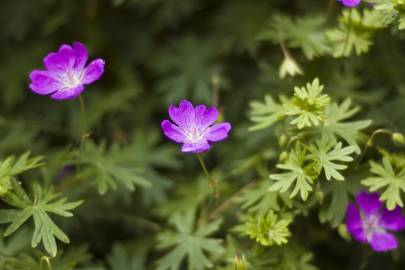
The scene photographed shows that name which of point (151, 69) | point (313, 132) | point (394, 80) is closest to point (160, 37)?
point (151, 69)

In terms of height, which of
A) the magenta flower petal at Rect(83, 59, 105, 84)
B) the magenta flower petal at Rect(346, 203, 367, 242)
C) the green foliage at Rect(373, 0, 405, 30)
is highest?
the magenta flower petal at Rect(83, 59, 105, 84)

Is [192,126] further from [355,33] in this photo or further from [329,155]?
[355,33]

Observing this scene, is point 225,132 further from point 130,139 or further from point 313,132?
point 130,139

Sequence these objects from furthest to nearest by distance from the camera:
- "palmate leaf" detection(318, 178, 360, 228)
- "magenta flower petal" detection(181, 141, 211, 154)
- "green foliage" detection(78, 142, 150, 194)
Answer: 1. "green foliage" detection(78, 142, 150, 194)
2. "palmate leaf" detection(318, 178, 360, 228)
3. "magenta flower petal" detection(181, 141, 211, 154)

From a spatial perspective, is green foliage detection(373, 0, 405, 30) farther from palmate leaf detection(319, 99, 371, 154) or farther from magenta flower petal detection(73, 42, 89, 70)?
magenta flower petal detection(73, 42, 89, 70)

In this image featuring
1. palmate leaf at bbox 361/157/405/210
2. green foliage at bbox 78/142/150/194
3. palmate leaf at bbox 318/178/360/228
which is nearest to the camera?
palmate leaf at bbox 361/157/405/210

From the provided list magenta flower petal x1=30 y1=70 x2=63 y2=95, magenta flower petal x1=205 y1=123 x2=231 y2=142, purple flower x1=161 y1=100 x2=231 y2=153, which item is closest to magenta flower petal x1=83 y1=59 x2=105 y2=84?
magenta flower petal x1=30 y1=70 x2=63 y2=95
